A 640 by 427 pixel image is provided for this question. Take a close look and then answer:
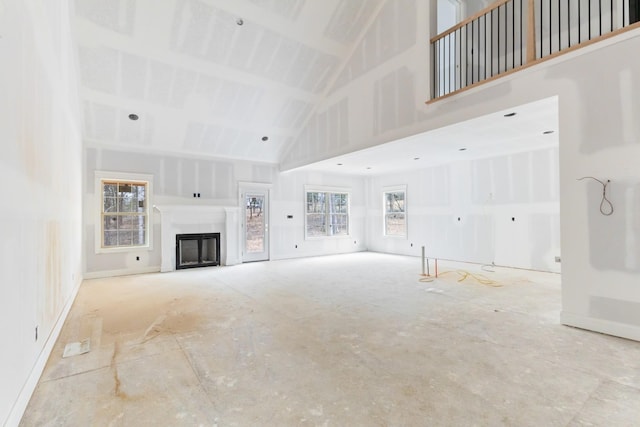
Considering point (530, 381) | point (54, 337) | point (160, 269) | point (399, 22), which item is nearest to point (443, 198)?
point (399, 22)

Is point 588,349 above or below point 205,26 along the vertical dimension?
below

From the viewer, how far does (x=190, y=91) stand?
5.65 m

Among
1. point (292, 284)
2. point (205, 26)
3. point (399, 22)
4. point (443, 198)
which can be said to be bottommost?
point (292, 284)

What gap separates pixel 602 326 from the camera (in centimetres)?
311

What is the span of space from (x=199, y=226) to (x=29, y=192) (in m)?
5.20

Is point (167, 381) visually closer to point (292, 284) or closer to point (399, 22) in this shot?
point (292, 284)

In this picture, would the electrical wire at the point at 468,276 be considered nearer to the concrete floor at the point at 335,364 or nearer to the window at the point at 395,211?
the concrete floor at the point at 335,364

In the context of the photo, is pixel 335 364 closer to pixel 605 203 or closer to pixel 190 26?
pixel 605 203

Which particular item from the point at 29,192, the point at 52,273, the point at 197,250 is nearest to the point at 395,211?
the point at 197,250

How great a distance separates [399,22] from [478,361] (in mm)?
5330

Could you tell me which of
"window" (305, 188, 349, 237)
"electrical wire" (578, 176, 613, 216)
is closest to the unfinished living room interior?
"electrical wire" (578, 176, 613, 216)

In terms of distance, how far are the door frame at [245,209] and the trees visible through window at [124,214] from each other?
218cm

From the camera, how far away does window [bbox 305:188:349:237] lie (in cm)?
937

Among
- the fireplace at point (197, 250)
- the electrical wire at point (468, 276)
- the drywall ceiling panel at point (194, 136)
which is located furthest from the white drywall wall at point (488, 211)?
the drywall ceiling panel at point (194, 136)
